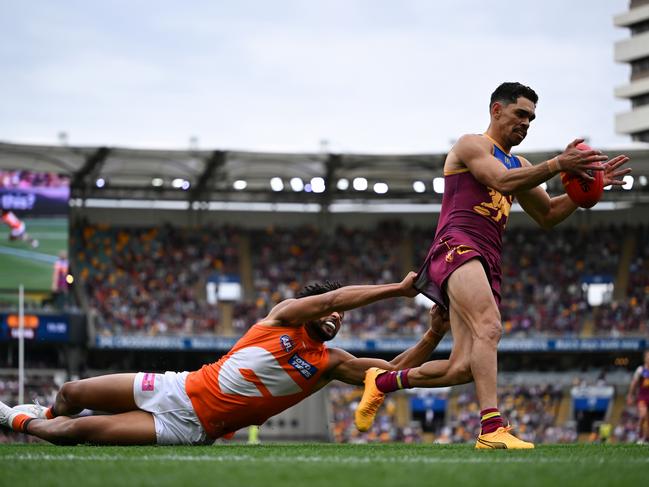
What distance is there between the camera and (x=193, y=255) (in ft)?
131

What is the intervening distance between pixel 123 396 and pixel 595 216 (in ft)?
116

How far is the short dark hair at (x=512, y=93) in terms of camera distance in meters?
7.79

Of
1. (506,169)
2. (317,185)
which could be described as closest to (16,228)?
(317,185)

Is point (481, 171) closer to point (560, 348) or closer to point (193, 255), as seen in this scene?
point (560, 348)

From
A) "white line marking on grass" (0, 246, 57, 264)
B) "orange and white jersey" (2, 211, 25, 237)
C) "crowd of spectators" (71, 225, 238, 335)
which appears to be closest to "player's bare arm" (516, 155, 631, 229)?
"white line marking on grass" (0, 246, 57, 264)

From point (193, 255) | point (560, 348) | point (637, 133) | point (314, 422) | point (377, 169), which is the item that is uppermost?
point (637, 133)

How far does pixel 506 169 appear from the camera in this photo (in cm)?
748

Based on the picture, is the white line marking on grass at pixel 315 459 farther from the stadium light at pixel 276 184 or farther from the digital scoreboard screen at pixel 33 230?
the stadium light at pixel 276 184

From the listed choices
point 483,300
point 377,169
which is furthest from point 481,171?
point 377,169

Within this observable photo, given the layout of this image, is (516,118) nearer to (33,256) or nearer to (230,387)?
(230,387)

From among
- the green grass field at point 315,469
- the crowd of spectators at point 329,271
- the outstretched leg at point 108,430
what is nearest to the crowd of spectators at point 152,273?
the crowd of spectators at point 329,271

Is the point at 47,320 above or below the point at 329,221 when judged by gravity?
below

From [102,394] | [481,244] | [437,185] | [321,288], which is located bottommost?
[102,394]

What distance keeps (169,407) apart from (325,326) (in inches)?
54.0
